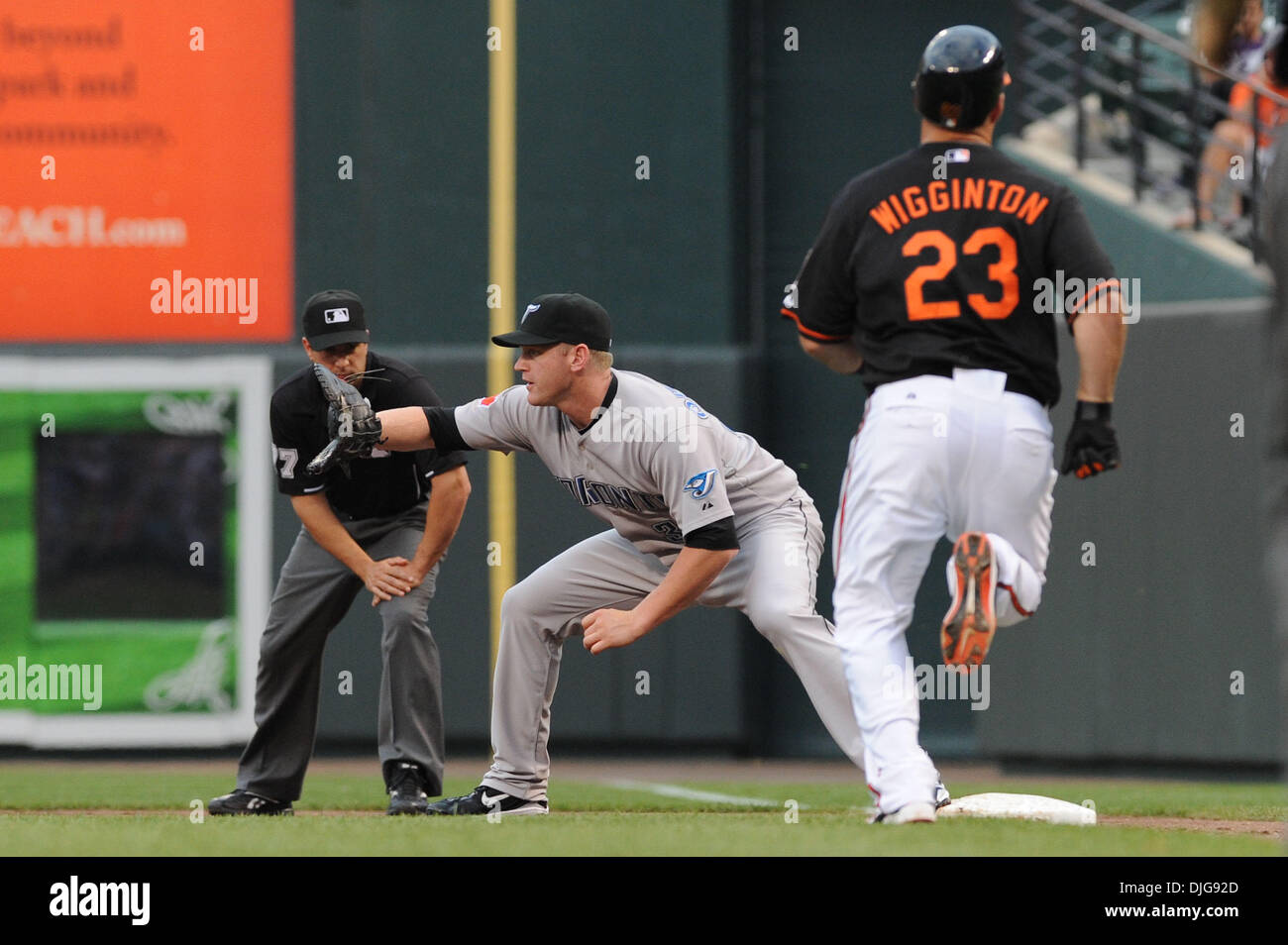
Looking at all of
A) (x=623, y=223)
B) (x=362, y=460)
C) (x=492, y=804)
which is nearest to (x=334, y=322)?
(x=362, y=460)

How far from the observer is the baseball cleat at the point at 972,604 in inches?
197

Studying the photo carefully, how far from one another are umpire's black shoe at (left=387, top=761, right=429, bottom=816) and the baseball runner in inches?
85.0

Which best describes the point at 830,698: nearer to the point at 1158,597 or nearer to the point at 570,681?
the point at 1158,597

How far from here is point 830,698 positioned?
612cm

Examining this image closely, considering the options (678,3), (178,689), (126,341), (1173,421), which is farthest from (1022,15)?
(178,689)

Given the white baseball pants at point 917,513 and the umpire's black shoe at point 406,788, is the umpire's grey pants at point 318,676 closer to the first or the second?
the umpire's black shoe at point 406,788

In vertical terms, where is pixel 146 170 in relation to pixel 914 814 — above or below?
above

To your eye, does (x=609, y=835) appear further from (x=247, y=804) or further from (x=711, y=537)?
(x=247, y=804)

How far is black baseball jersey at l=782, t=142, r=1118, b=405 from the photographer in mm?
5211

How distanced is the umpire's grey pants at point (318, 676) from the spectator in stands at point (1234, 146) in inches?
199

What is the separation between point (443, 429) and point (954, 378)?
1.90 m

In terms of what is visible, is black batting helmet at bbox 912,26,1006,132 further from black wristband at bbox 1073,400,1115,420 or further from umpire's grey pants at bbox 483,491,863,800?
umpire's grey pants at bbox 483,491,863,800

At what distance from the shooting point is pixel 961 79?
17.3 ft

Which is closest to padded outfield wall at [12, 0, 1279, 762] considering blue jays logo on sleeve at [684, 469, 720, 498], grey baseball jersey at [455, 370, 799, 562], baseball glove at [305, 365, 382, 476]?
grey baseball jersey at [455, 370, 799, 562]
